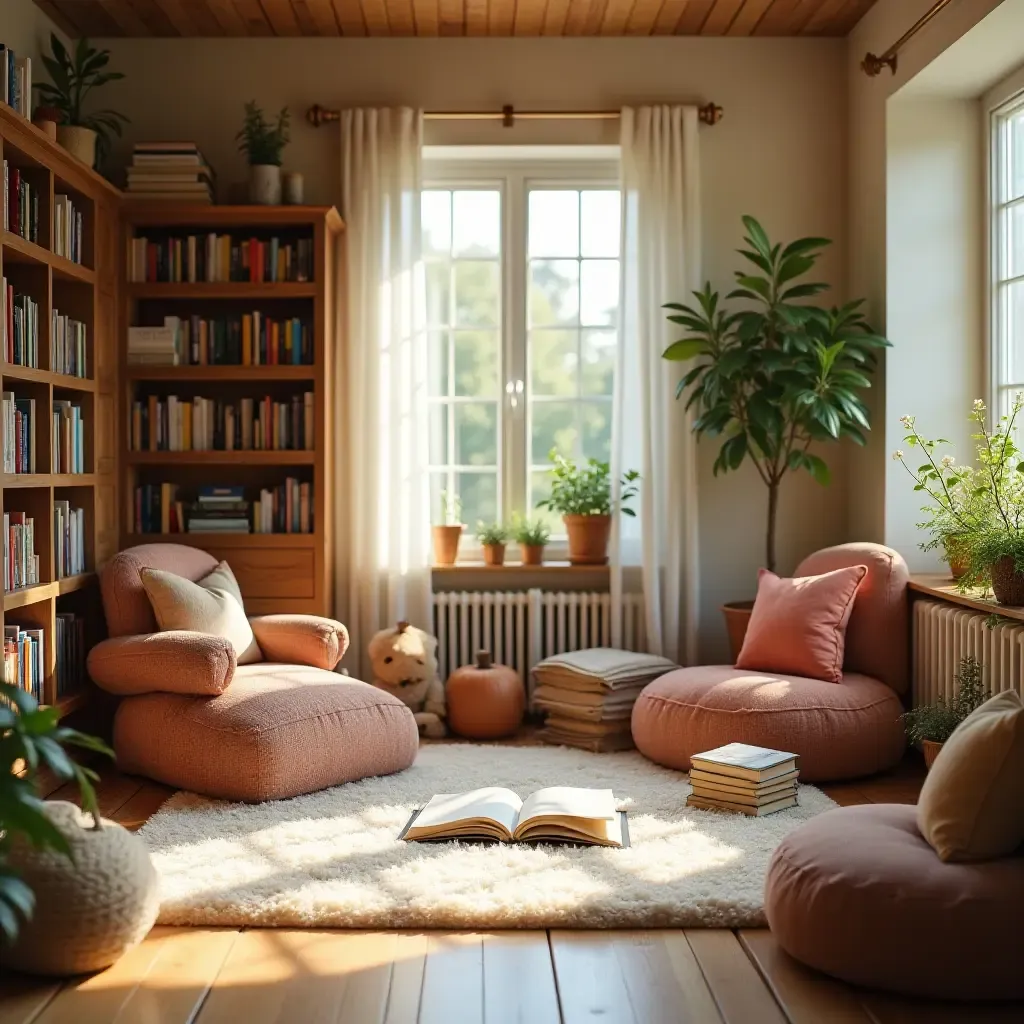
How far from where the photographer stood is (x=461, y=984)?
244cm

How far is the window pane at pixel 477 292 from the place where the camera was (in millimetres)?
5293

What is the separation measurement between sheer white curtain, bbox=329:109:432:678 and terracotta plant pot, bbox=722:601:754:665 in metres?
1.21

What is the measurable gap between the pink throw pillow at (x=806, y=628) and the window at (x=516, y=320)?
1.29m

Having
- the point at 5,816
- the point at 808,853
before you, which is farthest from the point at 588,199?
the point at 5,816

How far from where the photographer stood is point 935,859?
2.46 metres

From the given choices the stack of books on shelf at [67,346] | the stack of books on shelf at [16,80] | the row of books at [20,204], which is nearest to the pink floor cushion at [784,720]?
the stack of books on shelf at [67,346]

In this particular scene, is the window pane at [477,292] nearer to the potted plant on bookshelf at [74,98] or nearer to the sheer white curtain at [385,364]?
the sheer white curtain at [385,364]

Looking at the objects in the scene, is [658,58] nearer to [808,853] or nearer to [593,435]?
[593,435]

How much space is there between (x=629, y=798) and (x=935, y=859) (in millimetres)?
1402

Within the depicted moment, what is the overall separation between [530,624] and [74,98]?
281 centimetres

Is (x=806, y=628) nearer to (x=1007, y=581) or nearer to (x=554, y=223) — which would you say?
(x=1007, y=581)

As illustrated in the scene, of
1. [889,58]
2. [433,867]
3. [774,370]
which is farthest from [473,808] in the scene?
[889,58]

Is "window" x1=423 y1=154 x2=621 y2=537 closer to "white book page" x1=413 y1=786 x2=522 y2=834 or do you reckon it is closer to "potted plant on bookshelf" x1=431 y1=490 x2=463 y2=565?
"potted plant on bookshelf" x1=431 y1=490 x2=463 y2=565

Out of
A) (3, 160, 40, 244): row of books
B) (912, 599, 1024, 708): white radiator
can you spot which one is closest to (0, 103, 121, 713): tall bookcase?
(3, 160, 40, 244): row of books
